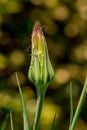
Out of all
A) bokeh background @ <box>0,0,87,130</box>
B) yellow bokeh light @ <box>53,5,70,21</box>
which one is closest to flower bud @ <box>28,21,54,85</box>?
bokeh background @ <box>0,0,87,130</box>

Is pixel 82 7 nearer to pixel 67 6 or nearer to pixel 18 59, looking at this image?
pixel 67 6

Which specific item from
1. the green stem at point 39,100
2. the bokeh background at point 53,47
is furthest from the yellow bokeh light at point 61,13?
the green stem at point 39,100

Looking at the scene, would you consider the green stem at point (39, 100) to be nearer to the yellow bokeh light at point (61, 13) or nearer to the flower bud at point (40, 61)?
the flower bud at point (40, 61)

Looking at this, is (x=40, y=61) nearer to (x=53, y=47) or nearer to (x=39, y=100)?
(x=39, y=100)

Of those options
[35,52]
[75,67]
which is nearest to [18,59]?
[75,67]

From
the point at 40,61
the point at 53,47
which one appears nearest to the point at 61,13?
the point at 53,47
